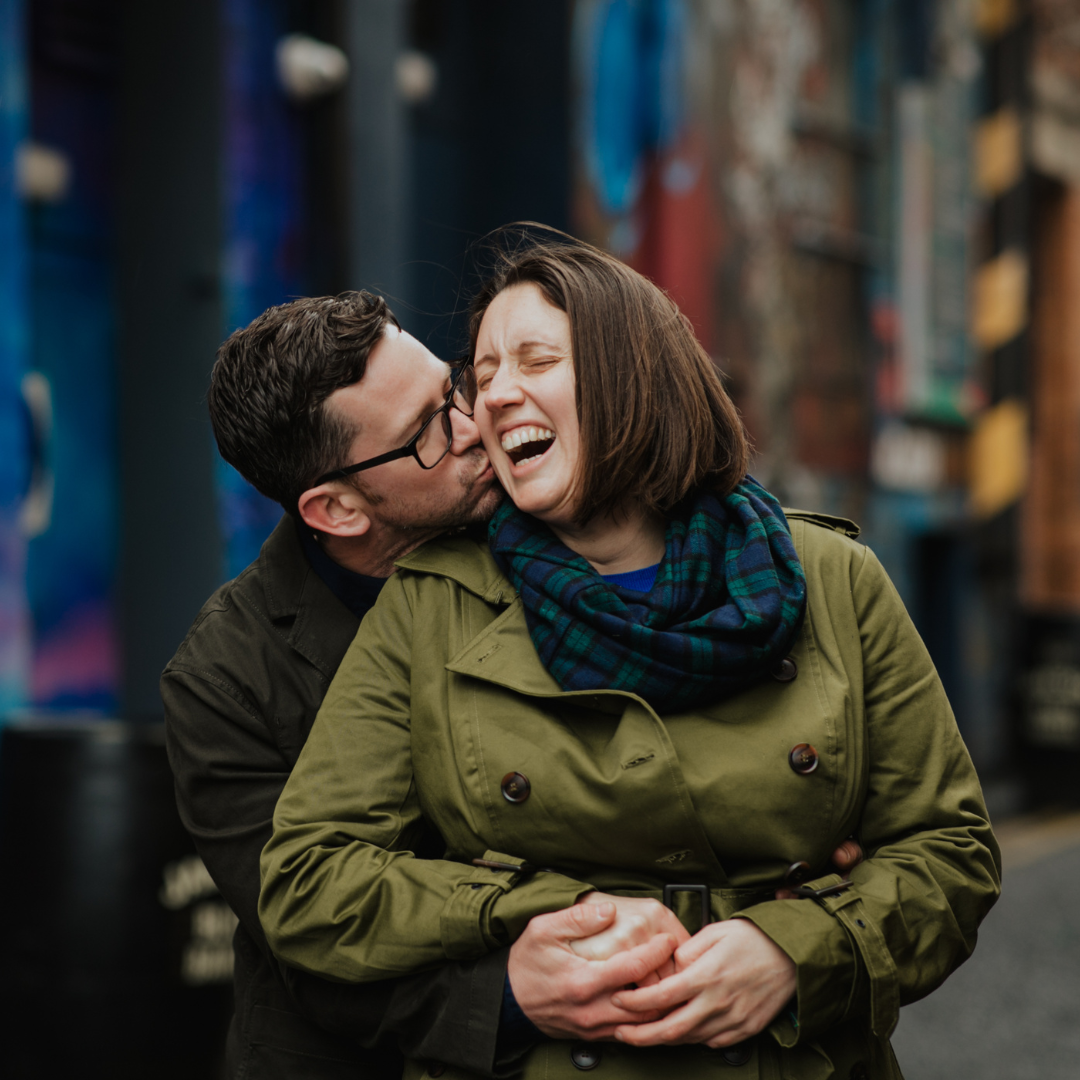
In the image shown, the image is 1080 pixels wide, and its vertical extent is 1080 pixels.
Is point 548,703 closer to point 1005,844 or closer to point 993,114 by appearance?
point 1005,844

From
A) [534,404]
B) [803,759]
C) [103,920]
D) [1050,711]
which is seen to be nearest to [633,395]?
[534,404]

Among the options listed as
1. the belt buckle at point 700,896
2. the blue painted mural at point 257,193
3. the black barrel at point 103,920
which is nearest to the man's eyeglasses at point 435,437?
the belt buckle at point 700,896

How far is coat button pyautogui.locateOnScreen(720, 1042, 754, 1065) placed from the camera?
1768 millimetres

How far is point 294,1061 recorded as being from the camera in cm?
212

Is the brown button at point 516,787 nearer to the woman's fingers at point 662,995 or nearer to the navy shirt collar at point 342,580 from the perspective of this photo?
the woman's fingers at point 662,995

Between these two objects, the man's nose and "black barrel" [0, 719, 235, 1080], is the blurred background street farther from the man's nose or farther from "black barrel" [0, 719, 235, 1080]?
the man's nose

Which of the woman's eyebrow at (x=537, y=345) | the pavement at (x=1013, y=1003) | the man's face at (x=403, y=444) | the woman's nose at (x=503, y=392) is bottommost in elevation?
the pavement at (x=1013, y=1003)

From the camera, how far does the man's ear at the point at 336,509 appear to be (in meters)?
2.33

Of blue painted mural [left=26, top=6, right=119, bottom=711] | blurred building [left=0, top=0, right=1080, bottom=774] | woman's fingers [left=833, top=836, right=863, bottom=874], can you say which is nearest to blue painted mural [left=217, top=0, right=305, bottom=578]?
blurred building [left=0, top=0, right=1080, bottom=774]

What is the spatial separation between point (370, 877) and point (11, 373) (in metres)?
2.87

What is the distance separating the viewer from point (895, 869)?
1836 millimetres

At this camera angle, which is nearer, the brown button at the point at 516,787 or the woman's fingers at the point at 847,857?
the brown button at the point at 516,787

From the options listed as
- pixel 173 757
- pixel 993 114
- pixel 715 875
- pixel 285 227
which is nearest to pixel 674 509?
pixel 715 875

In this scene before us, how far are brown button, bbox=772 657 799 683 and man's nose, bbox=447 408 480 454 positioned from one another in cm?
75
